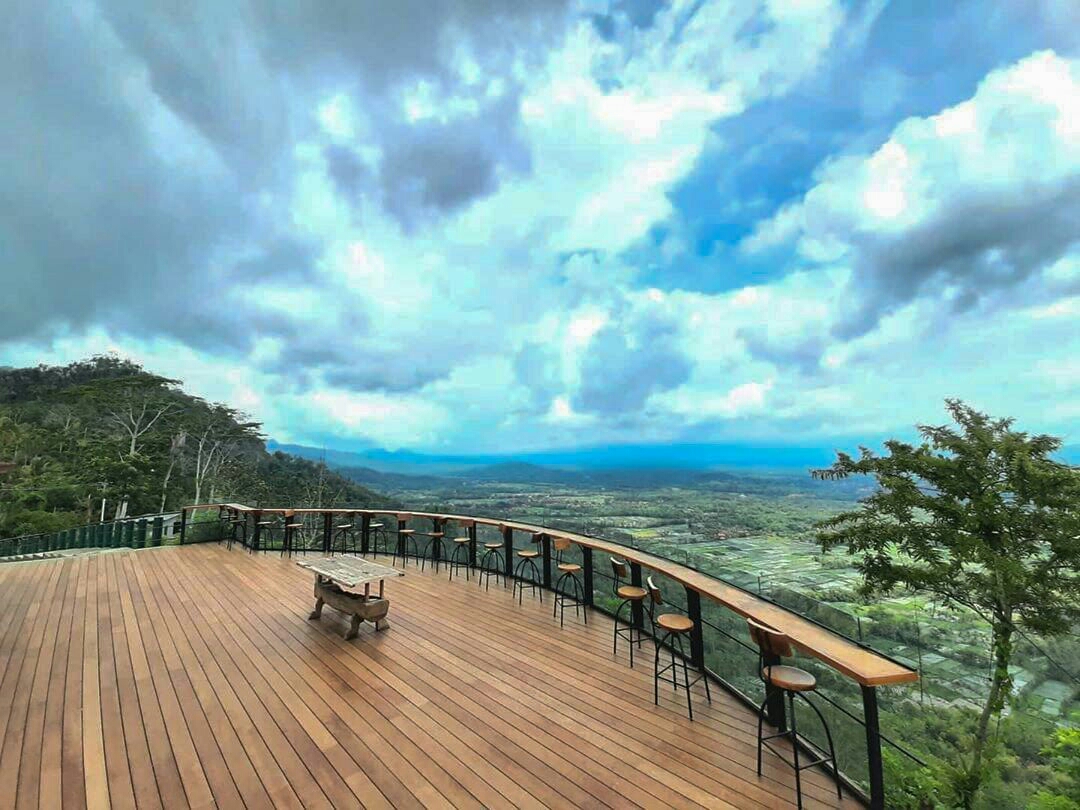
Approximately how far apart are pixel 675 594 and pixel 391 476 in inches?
2397

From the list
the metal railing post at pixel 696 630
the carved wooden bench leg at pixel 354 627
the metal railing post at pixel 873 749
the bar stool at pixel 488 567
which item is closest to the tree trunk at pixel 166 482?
the bar stool at pixel 488 567

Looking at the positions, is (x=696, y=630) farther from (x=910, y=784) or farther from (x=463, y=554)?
(x=463, y=554)

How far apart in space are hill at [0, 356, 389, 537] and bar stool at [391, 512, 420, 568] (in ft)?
65.6

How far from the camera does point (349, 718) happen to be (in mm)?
3158

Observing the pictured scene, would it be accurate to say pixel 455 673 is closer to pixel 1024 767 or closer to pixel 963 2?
pixel 1024 767

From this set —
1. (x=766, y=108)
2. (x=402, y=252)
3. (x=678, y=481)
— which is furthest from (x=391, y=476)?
(x=766, y=108)

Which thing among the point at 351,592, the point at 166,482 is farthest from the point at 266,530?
the point at 166,482

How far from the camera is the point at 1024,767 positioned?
3838mm

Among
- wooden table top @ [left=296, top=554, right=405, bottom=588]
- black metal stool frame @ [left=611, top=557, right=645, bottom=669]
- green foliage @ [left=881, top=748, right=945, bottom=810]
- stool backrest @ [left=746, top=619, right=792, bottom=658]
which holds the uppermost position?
stool backrest @ [left=746, top=619, right=792, bottom=658]

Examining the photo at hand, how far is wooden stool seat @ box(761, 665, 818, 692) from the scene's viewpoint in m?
2.40

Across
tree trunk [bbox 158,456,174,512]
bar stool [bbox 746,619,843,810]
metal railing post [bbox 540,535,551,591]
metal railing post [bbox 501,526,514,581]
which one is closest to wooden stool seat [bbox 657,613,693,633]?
bar stool [bbox 746,619,843,810]

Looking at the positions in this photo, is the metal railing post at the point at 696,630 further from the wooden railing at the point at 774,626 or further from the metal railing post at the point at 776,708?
the metal railing post at the point at 776,708

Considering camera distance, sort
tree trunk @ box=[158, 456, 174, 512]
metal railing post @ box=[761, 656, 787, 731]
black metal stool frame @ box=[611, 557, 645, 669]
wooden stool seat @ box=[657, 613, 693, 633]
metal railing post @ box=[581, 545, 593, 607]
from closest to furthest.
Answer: metal railing post @ box=[761, 656, 787, 731], wooden stool seat @ box=[657, 613, 693, 633], black metal stool frame @ box=[611, 557, 645, 669], metal railing post @ box=[581, 545, 593, 607], tree trunk @ box=[158, 456, 174, 512]

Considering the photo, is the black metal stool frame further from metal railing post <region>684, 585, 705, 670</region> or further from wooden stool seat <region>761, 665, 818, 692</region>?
wooden stool seat <region>761, 665, 818, 692</region>
